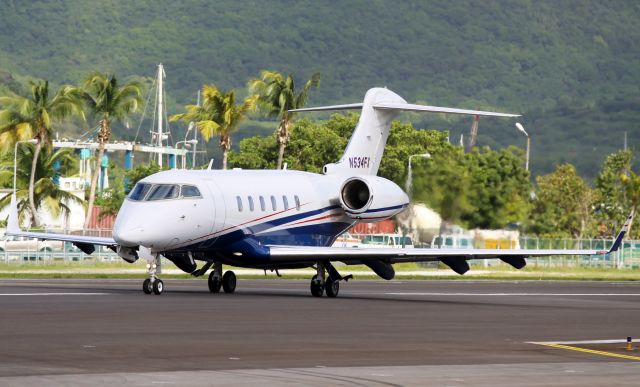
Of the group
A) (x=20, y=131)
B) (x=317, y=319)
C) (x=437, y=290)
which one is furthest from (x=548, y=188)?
(x=317, y=319)

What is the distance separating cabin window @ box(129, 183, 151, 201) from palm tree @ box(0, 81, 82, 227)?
48817 mm

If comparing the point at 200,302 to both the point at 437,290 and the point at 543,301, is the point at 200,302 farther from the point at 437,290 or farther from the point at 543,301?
the point at 437,290

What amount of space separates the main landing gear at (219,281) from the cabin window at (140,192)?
14.1ft

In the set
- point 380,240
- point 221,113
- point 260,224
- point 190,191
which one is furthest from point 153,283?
point 221,113

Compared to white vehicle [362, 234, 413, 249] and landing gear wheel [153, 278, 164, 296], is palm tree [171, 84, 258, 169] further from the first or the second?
landing gear wheel [153, 278, 164, 296]

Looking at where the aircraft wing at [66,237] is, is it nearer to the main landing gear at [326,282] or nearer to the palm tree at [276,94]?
the main landing gear at [326,282]

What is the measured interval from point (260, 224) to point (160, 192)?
11.4 ft

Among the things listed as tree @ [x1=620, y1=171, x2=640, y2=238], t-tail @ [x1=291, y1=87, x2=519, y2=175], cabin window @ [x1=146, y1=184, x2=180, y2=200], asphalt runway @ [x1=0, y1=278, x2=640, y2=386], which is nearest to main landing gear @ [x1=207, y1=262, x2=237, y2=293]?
asphalt runway @ [x1=0, y1=278, x2=640, y2=386]

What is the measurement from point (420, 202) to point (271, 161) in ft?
228

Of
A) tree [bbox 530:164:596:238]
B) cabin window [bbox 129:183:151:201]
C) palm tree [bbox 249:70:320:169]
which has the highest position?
palm tree [bbox 249:70:320:169]

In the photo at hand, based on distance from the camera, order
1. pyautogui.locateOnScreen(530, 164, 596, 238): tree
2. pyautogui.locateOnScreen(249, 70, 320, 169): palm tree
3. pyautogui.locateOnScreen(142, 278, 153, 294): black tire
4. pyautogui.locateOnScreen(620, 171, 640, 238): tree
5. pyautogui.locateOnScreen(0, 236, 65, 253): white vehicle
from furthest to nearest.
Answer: pyautogui.locateOnScreen(530, 164, 596, 238): tree, pyautogui.locateOnScreen(620, 171, 640, 238): tree, pyautogui.locateOnScreen(249, 70, 320, 169): palm tree, pyautogui.locateOnScreen(0, 236, 65, 253): white vehicle, pyautogui.locateOnScreen(142, 278, 153, 294): black tire

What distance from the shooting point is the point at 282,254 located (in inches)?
1492

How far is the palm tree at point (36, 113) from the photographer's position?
84.8 m

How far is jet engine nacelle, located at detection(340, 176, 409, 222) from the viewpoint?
135 feet
